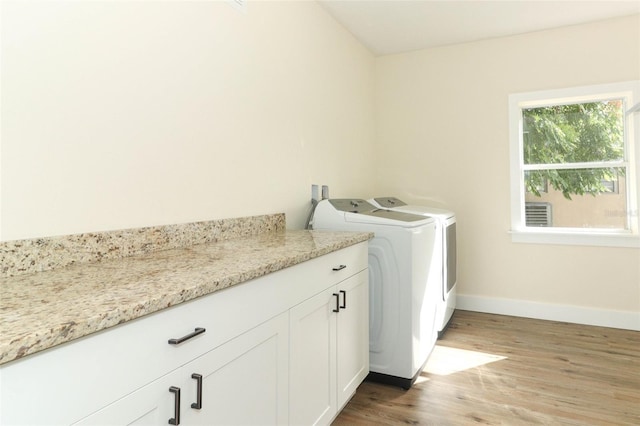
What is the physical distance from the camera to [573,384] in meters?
2.13

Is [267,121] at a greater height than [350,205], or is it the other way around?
[267,121]

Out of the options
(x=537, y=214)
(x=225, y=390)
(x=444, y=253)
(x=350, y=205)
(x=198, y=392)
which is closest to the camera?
(x=198, y=392)

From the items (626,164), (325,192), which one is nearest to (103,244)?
(325,192)

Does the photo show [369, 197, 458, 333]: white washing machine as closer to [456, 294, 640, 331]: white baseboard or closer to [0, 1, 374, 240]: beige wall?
[456, 294, 640, 331]: white baseboard

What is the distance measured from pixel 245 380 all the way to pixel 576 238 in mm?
3075

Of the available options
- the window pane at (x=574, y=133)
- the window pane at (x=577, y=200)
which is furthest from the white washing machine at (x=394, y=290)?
the window pane at (x=574, y=133)

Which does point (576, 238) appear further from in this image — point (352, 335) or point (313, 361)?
point (313, 361)

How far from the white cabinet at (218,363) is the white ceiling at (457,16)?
2.00m

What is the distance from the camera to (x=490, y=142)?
341 cm

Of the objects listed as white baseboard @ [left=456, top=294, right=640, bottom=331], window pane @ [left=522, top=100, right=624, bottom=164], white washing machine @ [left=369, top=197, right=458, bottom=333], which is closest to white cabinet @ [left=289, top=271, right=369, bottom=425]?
white washing machine @ [left=369, top=197, right=458, bottom=333]

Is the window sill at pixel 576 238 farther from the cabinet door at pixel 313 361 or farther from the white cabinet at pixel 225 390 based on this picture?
the white cabinet at pixel 225 390

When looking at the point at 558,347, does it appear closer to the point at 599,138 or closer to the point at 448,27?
the point at 599,138

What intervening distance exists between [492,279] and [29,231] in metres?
3.36

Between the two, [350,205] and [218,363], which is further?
[350,205]
